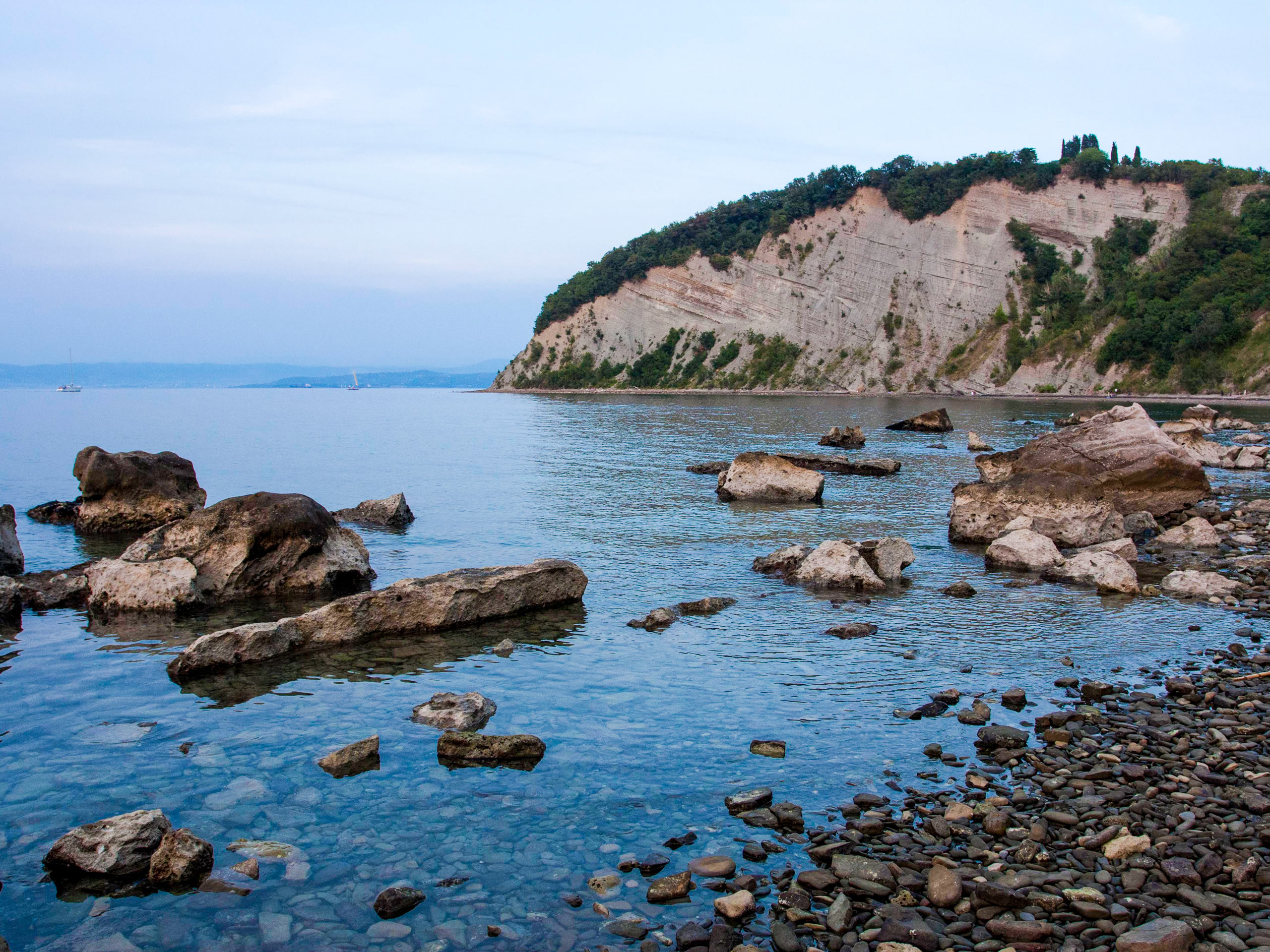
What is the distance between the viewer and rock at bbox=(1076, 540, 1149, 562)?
18.2m

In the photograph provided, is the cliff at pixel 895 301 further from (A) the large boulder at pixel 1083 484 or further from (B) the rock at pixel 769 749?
(B) the rock at pixel 769 749

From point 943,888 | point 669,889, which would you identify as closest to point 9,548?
point 669,889

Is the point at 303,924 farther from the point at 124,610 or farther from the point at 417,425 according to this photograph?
the point at 417,425

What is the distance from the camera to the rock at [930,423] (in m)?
A: 55.4

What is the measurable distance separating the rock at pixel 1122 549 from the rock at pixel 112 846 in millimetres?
16591

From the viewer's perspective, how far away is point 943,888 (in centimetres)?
645

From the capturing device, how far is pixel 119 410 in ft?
377

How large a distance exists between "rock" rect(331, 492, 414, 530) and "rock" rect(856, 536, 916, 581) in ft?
40.3

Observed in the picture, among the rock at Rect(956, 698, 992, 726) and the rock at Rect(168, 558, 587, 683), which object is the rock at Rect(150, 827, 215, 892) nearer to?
the rock at Rect(168, 558, 587, 683)

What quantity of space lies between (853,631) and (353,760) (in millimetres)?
7544

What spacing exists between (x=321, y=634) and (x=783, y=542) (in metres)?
11.3

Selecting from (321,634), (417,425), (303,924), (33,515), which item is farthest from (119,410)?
(303,924)

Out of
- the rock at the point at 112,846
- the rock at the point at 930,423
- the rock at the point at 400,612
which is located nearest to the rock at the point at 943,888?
the rock at the point at 112,846

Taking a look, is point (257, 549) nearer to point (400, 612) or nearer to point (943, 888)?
point (400, 612)
